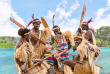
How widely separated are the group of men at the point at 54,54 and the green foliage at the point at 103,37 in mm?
33205

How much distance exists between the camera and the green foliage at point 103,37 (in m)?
38.3

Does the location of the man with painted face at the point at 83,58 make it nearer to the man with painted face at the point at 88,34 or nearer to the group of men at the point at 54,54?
the group of men at the point at 54,54

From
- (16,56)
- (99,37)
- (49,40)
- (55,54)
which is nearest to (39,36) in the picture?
(49,40)

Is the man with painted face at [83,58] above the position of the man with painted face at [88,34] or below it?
below

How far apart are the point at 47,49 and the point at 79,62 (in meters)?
0.80

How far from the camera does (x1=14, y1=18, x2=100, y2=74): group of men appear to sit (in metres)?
3.40

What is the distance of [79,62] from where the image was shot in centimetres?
378

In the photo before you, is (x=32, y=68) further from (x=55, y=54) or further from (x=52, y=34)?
(x=52, y=34)

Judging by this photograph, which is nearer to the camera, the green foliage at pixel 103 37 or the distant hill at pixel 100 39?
the distant hill at pixel 100 39

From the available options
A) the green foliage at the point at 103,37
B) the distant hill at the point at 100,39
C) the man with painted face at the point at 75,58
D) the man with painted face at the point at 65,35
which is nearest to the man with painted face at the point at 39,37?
the man with painted face at the point at 65,35

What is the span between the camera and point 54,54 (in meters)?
4.05

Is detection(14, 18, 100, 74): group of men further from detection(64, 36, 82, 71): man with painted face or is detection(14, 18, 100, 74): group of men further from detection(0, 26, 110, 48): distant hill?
detection(0, 26, 110, 48): distant hill

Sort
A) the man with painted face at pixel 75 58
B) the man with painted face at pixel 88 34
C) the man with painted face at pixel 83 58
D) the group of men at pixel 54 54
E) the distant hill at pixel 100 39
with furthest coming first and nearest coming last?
the distant hill at pixel 100 39
the man with painted face at pixel 88 34
the man with painted face at pixel 75 58
the man with painted face at pixel 83 58
the group of men at pixel 54 54

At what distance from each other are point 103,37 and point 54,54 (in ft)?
127
